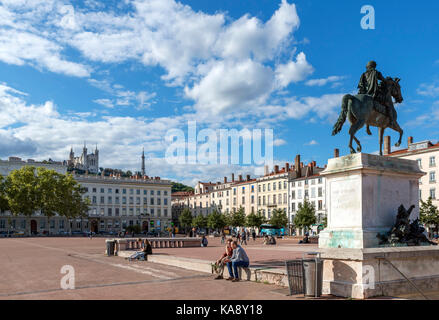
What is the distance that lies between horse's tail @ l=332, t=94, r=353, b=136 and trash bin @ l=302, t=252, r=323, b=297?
429 cm

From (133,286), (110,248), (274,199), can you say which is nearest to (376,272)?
(133,286)

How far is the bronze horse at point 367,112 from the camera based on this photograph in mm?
11656

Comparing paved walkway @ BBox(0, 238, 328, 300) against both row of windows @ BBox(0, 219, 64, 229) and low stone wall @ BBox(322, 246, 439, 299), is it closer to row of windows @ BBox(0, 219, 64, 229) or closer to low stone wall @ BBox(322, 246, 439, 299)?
low stone wall @ BBox(322, 246, 439, 299)

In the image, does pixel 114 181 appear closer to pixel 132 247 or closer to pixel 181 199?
pixel 181 199

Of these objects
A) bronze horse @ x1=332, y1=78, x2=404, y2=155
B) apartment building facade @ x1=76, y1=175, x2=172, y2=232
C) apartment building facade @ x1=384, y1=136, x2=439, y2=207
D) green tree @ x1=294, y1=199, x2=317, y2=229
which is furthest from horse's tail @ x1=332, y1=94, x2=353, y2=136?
apartment building facade @ x1=76, y1=175, x2=172, y2=232

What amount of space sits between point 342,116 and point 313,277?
4906 mm

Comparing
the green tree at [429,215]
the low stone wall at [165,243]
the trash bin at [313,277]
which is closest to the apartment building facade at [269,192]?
the green tree at [429,215]

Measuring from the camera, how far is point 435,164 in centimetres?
6159

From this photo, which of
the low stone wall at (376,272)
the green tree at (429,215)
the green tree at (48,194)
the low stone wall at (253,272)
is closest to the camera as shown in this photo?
the low stone wall at (376,272)

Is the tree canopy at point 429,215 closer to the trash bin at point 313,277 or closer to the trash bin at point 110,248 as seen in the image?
the trash bin at point 110,248

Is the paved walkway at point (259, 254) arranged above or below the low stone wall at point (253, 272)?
below

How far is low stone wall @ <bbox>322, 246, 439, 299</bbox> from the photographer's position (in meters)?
8.82

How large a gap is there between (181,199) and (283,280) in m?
126
